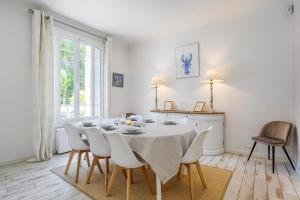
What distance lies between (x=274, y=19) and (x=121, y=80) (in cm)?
386

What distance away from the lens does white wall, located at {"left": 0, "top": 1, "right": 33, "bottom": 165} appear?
294 centimetres

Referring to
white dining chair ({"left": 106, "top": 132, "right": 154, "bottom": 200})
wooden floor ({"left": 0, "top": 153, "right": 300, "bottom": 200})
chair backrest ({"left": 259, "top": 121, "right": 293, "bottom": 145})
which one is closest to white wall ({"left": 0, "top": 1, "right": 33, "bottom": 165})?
wooden floor ({"left": 0, "top": 153, "right": 300, "bottom": 200})

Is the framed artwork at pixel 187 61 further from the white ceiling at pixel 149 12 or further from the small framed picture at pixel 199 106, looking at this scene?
the small framed picture at pixel 199 106

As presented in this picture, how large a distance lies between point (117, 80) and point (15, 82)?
8.09 ft

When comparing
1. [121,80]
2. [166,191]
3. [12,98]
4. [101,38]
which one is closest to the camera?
[166,191]

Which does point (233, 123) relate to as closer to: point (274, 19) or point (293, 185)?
point (293, 185)

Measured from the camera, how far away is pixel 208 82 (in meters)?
3.84

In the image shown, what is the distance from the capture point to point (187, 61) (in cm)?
427

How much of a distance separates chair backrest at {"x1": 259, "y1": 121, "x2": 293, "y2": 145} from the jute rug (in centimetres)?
112

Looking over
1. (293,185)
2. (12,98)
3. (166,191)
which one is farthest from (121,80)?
(293,185)

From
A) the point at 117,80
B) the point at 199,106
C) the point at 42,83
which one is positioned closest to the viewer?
the point at 42,83

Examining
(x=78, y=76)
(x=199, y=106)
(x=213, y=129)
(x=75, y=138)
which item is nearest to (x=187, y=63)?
(x=199, y=106)

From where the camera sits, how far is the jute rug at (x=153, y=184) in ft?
6.64

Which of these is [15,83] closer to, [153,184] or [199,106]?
[153,184]
